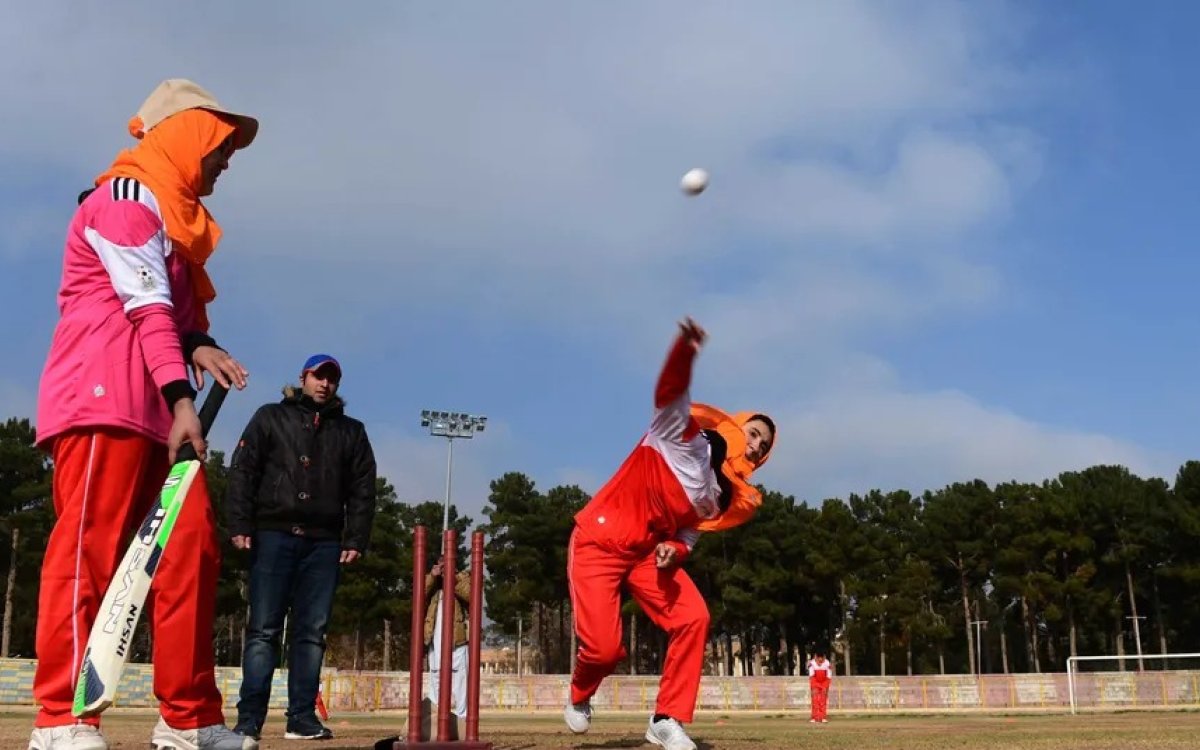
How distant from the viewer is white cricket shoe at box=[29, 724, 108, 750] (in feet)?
11.6

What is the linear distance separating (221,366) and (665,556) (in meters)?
3.31

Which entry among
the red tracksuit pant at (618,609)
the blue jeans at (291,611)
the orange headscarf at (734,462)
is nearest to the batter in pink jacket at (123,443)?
the blue jeans at (291,611)

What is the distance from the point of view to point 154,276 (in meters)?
4.03

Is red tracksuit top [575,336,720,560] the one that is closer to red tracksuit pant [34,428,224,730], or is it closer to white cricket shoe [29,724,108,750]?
red tracksuit pant [34,428,224,730]

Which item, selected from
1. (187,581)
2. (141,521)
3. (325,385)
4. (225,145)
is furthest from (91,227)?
(325,385)

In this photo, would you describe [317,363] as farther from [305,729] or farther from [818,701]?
[818,701]

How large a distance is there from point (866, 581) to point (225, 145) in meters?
63.4

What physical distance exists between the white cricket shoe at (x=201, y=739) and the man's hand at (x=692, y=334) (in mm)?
2848

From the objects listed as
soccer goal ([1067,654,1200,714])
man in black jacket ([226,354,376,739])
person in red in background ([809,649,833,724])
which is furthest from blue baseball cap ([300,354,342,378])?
soccer goal ([1067,654,1200,714])

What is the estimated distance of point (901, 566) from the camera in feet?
214

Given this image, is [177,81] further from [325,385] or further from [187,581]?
[325,385]

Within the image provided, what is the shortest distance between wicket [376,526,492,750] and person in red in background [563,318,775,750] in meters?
1.36

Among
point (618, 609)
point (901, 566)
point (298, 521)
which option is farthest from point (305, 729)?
point (901, 566)

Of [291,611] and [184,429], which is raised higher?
[184,429]
